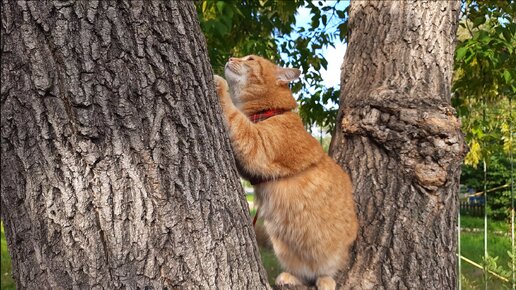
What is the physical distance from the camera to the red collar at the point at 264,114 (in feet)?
9.40

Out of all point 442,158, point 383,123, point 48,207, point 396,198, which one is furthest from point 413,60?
point 48,207

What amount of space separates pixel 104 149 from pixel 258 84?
183cm

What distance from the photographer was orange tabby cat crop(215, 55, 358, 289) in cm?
250

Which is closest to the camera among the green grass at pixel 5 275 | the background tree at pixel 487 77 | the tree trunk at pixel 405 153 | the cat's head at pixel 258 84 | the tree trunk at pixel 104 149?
the tree trunk at pixel 104 149

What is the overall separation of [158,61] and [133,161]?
31cm

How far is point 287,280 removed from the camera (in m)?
2.72

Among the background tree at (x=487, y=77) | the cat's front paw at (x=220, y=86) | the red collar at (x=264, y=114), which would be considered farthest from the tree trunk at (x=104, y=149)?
the background tree at (x=487, y=77)

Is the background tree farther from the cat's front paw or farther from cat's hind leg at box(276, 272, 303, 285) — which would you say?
cat's hind leg at box(276, 272, 303, 285)

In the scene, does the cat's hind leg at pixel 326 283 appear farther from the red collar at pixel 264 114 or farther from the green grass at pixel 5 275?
the green grass at pixel 5 275

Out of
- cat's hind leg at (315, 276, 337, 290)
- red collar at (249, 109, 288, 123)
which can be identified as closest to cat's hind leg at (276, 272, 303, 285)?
cat's hind leg at (315, 276, 337, 290)

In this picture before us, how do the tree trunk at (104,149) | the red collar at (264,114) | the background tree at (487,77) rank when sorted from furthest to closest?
the background tree at (487,77) → the red collar at (264,114) → the tree trunk at (104,149)

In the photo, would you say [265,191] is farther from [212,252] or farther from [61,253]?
[61,253]

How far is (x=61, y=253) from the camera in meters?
1.30

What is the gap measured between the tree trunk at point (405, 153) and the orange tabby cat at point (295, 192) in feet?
0.39
